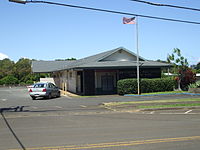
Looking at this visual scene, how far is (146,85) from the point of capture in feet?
93.2

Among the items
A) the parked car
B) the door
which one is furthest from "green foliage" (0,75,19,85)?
the parked car

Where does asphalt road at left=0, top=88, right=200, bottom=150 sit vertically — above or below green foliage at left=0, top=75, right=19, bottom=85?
below

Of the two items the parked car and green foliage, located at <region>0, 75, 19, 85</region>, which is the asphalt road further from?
green foliage, located at <region>0, 75, 19, 85</region>

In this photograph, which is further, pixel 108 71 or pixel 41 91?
pixel 108 71

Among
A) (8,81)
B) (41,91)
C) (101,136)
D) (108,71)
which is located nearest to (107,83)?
(108,71)

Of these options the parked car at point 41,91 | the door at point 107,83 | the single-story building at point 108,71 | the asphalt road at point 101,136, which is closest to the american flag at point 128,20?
the single-story building at point 108,71

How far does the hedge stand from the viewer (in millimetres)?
27672

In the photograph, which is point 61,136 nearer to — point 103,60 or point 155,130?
point 155,130

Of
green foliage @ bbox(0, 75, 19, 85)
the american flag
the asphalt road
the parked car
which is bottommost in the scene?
the asphalt road

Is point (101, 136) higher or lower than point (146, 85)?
lower

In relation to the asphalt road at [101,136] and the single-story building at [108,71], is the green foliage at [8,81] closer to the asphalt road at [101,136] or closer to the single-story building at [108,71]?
the single-story building at [108,71]

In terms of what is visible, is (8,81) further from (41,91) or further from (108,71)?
(41,91)

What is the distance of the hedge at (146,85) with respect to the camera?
27672mm

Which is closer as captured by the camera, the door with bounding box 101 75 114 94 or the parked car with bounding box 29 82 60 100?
the parked car with bounding box 29 82 60 100
